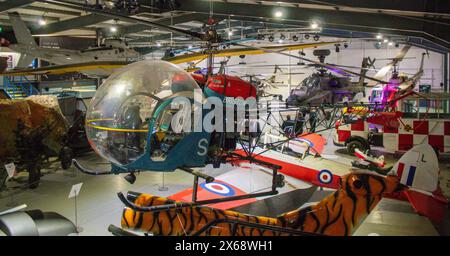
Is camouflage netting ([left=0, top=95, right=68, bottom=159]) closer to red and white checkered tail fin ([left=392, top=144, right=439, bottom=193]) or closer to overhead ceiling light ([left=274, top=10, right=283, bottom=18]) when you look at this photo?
overhead ceiling light ([left=274, top=10, right=283, bottom=18])

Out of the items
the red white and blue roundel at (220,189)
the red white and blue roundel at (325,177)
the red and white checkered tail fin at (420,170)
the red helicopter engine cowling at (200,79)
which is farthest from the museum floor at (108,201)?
the red helicopter engine cowling at (200,79)

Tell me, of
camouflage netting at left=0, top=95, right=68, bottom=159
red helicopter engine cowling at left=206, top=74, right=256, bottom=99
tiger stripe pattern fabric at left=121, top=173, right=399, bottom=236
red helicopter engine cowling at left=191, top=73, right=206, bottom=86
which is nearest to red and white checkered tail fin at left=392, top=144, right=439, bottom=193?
tiger stripe pattern fabric at left=121, top=173, right=399, bottom=236

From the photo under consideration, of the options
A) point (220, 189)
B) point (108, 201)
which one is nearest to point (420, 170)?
point (220, 189)

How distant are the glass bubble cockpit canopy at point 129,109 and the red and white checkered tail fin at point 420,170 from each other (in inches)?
93.2

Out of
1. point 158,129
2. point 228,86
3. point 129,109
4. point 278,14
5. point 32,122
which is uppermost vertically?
point 278,14

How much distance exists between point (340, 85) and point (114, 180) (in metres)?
5.89

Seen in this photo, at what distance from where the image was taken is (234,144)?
3.47 meters

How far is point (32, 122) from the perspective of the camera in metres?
6.12

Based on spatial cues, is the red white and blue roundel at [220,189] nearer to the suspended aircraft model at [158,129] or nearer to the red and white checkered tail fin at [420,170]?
the suspended aircraft model at [158,129]

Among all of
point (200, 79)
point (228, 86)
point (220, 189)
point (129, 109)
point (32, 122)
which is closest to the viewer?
point (129, 109)

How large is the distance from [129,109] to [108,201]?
290 centimetres

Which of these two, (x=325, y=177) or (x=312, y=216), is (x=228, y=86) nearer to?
(x=312, y=216)

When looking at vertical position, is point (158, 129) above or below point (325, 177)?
above
